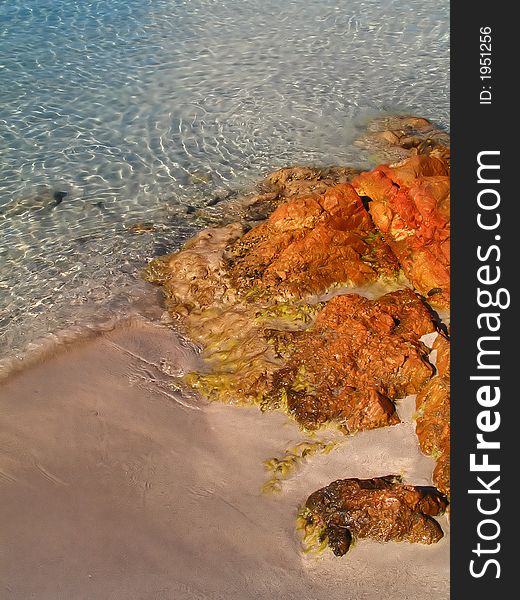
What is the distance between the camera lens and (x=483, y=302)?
3.91 meters

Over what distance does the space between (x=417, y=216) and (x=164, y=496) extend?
4.10m

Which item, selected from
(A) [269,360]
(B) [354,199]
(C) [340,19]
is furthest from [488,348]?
(C) [340,19]

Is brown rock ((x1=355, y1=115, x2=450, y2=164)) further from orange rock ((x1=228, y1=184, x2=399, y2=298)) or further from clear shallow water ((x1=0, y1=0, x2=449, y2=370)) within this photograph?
orange rock ((x1=228, y1=184, x2=399, y2=298))

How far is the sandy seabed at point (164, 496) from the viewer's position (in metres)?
4.96

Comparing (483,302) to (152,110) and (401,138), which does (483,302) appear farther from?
(152,110)

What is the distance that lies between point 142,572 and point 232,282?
364 centimetres

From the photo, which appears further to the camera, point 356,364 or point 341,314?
point 341,314

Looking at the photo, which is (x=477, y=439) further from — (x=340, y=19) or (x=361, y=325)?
(x=340, y=19)

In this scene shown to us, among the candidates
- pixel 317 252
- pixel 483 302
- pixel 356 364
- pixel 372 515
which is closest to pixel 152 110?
pixel 317 252

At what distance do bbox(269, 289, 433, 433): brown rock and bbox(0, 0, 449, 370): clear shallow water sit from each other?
8.77 ft

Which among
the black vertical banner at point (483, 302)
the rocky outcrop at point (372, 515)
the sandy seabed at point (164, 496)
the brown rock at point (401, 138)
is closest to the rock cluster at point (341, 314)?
the rocky outcrop at point (372, 515)

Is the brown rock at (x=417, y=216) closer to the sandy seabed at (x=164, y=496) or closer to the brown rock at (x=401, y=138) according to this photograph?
the sandy seabed at (x=164, y=496)

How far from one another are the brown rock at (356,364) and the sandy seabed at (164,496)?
0.20 metres

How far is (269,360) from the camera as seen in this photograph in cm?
668
